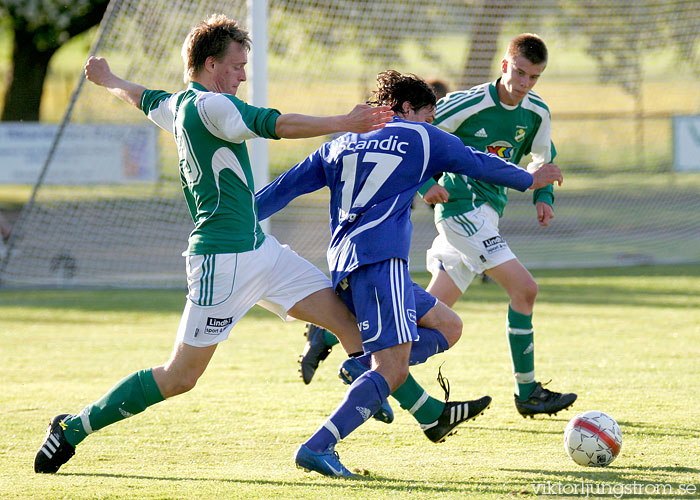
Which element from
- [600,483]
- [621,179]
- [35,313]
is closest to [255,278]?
[600,483]

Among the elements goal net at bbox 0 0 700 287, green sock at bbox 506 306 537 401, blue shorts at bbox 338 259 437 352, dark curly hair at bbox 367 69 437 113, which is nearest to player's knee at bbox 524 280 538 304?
green sock at bbox 506 306 537 401

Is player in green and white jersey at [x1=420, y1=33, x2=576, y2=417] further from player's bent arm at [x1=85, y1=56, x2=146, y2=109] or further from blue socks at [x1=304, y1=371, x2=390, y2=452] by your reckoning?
player's bent arm at [x1=85, y1=56, x2=146, y2=109]

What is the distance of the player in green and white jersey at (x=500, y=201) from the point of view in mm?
5574

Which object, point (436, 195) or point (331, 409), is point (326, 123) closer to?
point (436, 195)

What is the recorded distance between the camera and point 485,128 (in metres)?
5.85

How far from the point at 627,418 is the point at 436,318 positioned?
143 centimetres

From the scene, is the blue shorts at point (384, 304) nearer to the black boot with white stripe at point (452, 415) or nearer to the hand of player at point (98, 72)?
the black boot with white stripe at point (452, 415)

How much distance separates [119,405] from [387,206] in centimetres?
146

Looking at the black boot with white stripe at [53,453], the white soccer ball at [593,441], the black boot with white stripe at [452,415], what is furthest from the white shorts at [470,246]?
the black boot with white stripe at [53,453]

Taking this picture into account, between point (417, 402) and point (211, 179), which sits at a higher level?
point (211, 179)

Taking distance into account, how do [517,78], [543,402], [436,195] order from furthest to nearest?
[517,78], [543,402], [436,195]

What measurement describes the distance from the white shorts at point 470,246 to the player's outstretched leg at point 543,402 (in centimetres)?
77

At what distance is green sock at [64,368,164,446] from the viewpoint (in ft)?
14.0

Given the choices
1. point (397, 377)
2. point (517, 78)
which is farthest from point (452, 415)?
point (517, 78)
